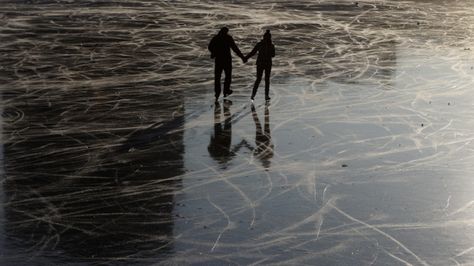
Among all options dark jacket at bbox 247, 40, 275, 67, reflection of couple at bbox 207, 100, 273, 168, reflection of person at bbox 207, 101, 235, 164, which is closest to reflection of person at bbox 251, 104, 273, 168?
reflection of couple at bbox 207, 100, 273, 168

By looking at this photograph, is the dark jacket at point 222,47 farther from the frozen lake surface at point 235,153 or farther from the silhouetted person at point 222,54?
the frozen lake surface at point 235,153

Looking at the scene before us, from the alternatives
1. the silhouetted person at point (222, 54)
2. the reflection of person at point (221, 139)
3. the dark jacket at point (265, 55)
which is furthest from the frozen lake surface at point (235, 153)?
the dark jacket at point (265, 55)

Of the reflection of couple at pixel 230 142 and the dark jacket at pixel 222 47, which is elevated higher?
the dark jacket at pixel 222 47

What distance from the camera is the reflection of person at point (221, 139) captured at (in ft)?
40.6

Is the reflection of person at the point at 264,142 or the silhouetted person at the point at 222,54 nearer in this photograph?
the reflection of person at the point at 264,142

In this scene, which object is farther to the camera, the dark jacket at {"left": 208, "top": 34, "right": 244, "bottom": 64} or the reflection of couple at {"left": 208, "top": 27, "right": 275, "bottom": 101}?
the dark jacket at {"left": 208, "top": 34, "right": 244, "bottom": 64}

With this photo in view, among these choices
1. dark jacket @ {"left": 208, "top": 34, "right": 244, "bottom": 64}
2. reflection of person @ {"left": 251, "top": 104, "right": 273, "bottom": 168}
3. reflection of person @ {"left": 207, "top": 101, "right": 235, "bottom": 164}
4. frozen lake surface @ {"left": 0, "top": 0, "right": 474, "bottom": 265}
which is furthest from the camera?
dark jacket @ {"left": 208, "top": 34, "right": 244, "bottom": 64}

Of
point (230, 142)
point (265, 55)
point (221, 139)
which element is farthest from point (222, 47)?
point (230, 142)

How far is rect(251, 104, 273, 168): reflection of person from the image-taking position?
12.3m

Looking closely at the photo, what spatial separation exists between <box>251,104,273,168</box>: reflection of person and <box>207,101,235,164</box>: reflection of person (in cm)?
36

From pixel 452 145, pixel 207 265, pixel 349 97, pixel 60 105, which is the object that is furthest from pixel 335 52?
pixel 207 265

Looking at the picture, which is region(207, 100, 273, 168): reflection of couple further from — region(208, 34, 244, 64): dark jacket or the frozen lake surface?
region(208, 34, 244, 64): dark jacket

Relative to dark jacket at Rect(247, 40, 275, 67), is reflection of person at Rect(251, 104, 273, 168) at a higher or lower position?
lower

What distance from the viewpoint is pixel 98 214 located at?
31.6 ft
